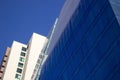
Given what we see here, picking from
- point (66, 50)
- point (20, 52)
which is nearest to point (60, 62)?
point (66, 50)

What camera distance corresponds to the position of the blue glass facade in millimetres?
31406

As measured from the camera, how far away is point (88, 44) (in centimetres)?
3709

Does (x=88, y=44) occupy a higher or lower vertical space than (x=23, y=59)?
lower

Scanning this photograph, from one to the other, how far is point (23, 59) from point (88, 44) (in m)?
53.7

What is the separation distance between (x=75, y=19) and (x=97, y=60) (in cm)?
1256

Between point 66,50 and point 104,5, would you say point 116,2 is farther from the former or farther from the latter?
point 66,50

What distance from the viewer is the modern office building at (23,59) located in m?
82.0

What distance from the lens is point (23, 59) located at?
88.8 metres

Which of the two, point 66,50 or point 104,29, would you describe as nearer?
point 104,29

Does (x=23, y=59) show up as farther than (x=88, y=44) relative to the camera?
Yes

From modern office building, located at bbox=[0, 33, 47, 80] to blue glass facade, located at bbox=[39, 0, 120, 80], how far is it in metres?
31.1

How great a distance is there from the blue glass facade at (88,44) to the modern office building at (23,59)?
31115 millimetres

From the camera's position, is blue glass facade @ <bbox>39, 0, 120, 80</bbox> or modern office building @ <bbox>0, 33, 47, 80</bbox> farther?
modern office building @ <bbox>0, 33, 47, 80</bbox>

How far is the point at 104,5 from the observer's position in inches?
1389
